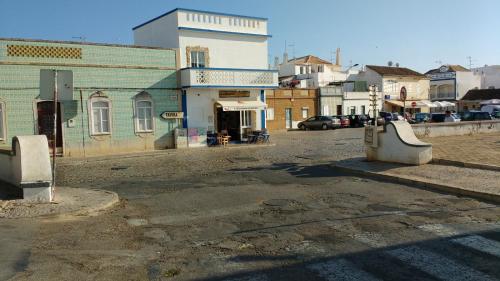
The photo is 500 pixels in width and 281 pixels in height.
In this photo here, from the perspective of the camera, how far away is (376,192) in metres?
11.5

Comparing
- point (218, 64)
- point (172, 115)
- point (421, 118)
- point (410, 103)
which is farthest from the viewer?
point (410, 103)

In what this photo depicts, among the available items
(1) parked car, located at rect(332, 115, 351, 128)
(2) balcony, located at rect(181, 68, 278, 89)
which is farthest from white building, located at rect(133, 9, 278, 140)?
(1) parked car, located at rect(332, 115, 351, 128)

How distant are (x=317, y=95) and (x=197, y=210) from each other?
39351 millimetres

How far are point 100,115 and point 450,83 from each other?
6368 cm

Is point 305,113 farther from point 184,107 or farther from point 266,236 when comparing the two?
point 266,236

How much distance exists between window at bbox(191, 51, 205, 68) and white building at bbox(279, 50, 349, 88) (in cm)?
2757

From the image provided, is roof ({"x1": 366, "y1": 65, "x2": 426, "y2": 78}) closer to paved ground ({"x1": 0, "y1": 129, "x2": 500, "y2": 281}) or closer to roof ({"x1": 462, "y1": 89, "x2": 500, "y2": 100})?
roof ({"x1": 462, "y1": 89, "x2": 500, "y2": 100})

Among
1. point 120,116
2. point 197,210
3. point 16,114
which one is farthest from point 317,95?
point 197,210

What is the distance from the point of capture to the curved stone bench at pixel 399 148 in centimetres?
1491

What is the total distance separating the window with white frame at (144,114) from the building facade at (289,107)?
1892 cm

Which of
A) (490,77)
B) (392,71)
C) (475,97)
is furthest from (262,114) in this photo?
(490,77)

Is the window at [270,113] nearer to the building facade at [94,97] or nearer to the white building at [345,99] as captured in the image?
the white building at [345,99]

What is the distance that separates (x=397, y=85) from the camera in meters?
60.3

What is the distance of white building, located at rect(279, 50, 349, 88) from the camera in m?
59.6
